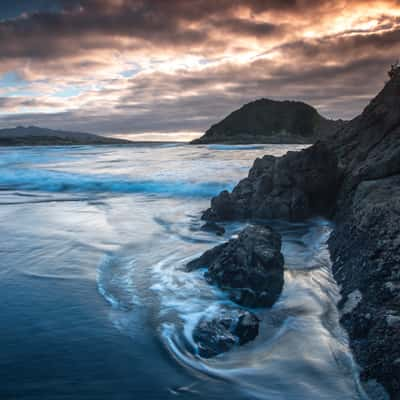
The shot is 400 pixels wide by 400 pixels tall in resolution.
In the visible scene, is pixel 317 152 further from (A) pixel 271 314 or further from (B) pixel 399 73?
(A) pixel 271 314

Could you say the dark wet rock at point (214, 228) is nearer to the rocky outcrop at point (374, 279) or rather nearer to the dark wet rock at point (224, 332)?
the rocky outcrop at point (374, 279)

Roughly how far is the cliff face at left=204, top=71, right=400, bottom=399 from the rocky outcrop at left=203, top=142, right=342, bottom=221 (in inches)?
0.8

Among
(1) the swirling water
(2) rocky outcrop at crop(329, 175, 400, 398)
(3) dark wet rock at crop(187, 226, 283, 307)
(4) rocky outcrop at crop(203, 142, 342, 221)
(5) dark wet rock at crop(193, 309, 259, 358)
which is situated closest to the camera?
(2) rocky outcrop at crop(329, 175, 400, 398)

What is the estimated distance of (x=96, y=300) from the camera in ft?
14.1

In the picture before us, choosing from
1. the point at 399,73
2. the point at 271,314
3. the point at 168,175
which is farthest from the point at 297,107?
the point at 271,314

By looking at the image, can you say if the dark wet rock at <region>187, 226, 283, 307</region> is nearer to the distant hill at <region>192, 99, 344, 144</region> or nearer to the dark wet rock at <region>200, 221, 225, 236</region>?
the dark wet rock at <region>200, 221, 225, 236</region>

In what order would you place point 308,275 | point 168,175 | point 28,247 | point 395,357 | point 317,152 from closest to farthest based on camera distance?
point 395,357, point 308,275, point 28,247, point 317,152, point 168,175

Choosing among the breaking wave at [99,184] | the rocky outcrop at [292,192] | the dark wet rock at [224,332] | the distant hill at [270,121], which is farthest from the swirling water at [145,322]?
the distant hill at [270,121]

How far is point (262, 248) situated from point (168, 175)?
44.2 ft

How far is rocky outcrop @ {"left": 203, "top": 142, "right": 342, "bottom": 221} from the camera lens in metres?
8.06

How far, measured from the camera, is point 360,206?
16.9ft

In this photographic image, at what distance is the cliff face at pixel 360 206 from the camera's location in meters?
2.91

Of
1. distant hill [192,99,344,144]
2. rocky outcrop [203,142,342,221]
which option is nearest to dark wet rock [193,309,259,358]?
rocky outcrop [203,142,342,221]

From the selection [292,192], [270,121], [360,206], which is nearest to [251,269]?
[360,206]
